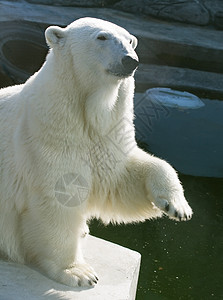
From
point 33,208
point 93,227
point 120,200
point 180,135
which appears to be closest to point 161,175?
point 120,200

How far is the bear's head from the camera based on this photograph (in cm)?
246

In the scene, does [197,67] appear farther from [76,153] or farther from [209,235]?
[76,153]

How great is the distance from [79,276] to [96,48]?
43.1 inches

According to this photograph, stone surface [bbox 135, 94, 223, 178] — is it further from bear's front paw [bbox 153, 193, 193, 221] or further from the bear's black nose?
the bear's black nose

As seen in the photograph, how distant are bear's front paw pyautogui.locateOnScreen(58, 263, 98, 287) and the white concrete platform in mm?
27

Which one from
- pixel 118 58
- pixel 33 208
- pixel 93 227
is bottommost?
pixel 93 227

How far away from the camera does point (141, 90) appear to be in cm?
691

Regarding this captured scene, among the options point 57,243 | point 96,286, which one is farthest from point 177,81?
point 57,243

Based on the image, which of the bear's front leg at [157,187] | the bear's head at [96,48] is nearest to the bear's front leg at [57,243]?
the bear's front leg at [157,187]

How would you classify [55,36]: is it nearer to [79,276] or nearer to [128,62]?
[128,62]

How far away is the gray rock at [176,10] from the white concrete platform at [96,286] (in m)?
4.66

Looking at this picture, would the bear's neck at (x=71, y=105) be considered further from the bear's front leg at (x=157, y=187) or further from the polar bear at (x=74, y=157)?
the bear's front leg at (x=157, y=187)

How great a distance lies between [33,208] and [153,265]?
1.84 metres

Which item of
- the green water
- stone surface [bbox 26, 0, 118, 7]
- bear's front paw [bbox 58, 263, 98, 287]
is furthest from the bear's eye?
stone surface [bbox 26, 0, 118, 7]
